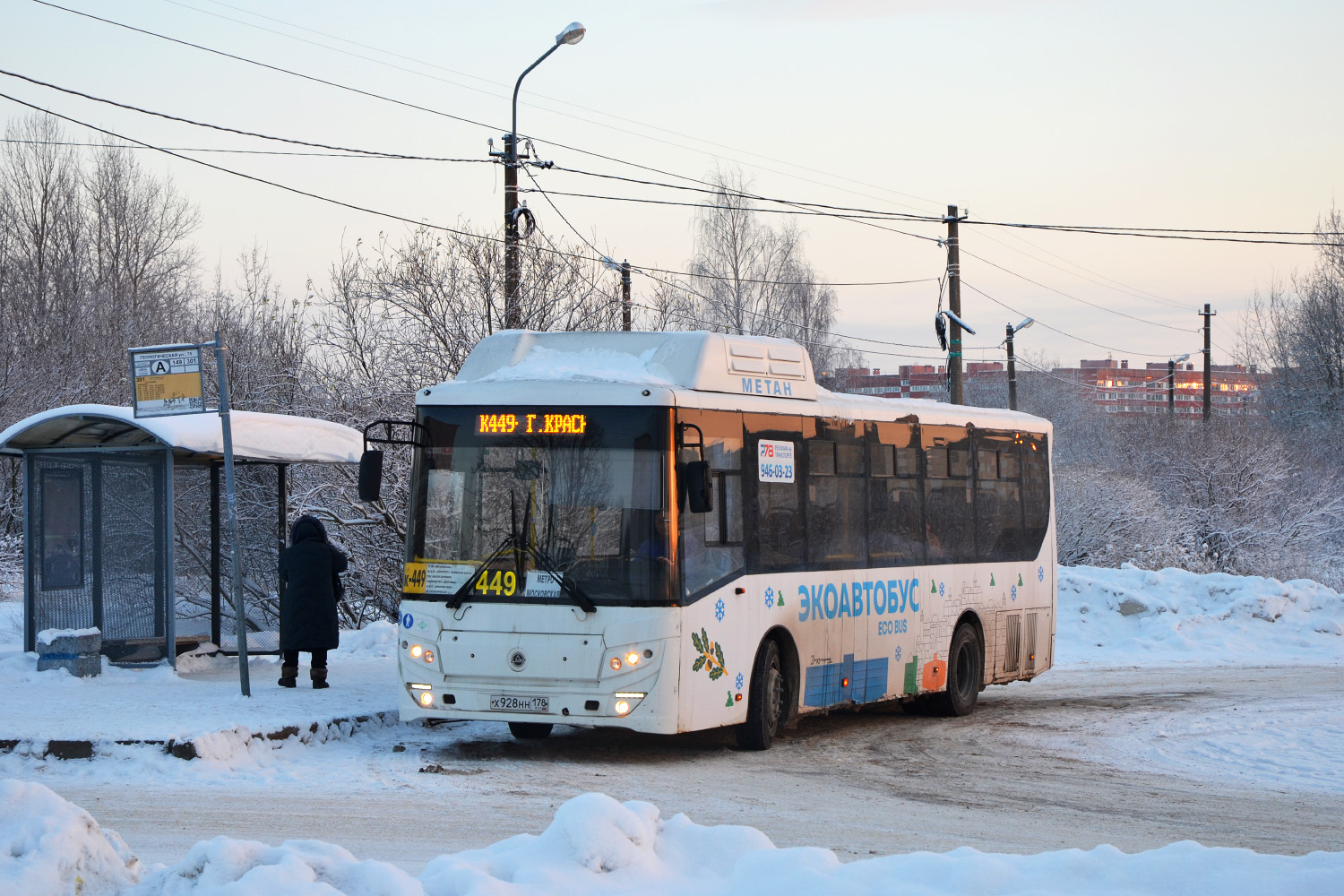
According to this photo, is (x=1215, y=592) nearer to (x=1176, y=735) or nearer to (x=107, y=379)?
(x=1176, y=735)

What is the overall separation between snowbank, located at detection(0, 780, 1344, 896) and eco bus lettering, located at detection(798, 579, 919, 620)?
20.9 ft

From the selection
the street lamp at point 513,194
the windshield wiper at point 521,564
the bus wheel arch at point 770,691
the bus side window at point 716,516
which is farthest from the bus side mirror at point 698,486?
the street lamp at point 513,194

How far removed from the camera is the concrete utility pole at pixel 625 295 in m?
28.0

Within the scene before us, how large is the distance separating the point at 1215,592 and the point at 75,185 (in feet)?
147

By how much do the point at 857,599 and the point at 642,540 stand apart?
9.90ft

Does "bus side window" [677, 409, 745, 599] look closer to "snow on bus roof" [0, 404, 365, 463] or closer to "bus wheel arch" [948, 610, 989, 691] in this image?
"bus wheel arch" [948, 610, 989, 691]

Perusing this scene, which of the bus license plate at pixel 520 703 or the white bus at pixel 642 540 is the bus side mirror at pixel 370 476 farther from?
the bus license plate at pixel 520 703

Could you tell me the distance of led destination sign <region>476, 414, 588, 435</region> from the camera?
11055mm

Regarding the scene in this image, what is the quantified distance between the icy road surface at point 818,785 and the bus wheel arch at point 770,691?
0.18m

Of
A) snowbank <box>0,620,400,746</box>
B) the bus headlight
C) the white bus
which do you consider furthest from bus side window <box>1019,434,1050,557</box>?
snowbank <box>0,620,400,746</box>

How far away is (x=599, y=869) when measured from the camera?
18.9 feet

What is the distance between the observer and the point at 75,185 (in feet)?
179

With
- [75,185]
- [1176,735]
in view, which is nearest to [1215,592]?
[1176,735]

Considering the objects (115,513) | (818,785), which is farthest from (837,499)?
(115,513)
